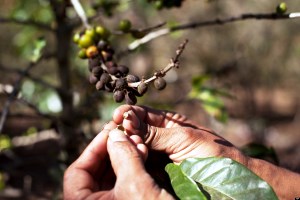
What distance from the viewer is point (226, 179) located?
1.19m

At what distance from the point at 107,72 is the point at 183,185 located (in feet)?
1.62

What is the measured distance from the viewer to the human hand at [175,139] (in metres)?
1.36

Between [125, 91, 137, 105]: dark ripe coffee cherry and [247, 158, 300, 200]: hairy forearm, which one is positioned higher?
[125, 91, 137, 105]: dark ripe coffee cherry

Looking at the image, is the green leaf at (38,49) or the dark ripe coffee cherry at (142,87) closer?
the dark ripe coffee cherry at (142,87)

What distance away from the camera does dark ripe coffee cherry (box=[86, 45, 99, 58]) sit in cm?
168

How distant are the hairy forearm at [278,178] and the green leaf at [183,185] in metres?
0.34

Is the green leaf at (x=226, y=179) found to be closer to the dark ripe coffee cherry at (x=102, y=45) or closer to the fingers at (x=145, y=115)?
the fingers at (x=145, y=115)

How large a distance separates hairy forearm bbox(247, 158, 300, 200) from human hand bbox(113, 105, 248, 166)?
0.05 meters

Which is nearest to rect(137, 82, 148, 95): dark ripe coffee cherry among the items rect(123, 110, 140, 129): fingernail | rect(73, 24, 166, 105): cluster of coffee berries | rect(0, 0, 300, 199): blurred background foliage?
rect(73, 24, 166, 105): cluster of coffee berries

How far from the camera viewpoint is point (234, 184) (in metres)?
1.18

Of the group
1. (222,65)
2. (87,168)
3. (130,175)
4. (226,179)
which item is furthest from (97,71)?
(222,65)

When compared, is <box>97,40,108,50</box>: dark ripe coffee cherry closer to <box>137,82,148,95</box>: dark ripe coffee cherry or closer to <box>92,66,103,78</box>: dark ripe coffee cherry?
<box>92,66,103,78</box>: dark ripe coffee cherry

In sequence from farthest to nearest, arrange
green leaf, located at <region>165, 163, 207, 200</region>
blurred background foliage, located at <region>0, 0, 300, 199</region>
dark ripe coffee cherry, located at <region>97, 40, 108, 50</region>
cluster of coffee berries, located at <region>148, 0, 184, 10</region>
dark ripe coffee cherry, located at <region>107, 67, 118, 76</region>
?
blurred background foliage, located at <region>0, 0, 300, 199</region>, cluster of coffee berries, located at <region>148, 0, 184, 10</region>, dark ripe coffee cherry, located at <region>97, 40, 108, 50</region>, dark ripe coffee cherry, located at <region>107, 67, 118, 76</region>, green leaf, located at <region>165, 163, 207, 200</region>

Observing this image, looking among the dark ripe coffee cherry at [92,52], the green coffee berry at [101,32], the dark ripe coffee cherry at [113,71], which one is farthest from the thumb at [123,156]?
the green coffee berry at [101,32]
